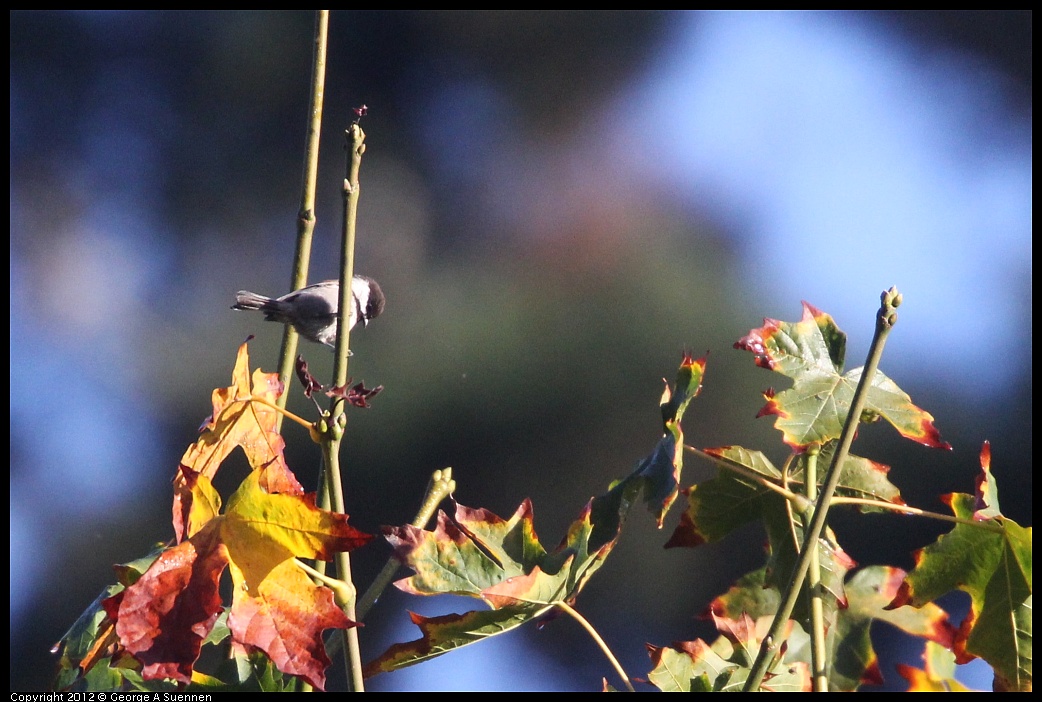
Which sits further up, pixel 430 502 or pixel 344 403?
pixel 344 403

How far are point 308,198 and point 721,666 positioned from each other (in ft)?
1.80

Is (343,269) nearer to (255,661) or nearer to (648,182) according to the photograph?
(255,661)

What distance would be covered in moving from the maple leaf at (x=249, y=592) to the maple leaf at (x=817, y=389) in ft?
1.29

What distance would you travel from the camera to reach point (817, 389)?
2.74 feet

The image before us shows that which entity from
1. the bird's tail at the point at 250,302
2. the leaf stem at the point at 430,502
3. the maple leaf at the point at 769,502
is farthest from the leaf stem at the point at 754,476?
the bird's tail at the point at 250,302

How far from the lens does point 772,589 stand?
911 millimetres

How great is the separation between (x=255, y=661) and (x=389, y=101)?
683 cm

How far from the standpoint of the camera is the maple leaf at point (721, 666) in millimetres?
745

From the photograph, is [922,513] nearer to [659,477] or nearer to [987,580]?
[987,580]

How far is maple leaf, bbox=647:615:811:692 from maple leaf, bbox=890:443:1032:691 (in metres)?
0.11

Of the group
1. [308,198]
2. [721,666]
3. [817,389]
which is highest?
[308,198]

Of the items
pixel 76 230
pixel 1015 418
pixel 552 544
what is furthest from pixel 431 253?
pixel 1015 418

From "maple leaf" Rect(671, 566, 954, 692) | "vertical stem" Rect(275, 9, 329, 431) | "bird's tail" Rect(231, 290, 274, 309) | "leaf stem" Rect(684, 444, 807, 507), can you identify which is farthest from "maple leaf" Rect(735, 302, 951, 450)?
"bird's tail" Rect(231, 290, 274, 309)

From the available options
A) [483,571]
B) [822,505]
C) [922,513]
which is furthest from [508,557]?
[922,513]
